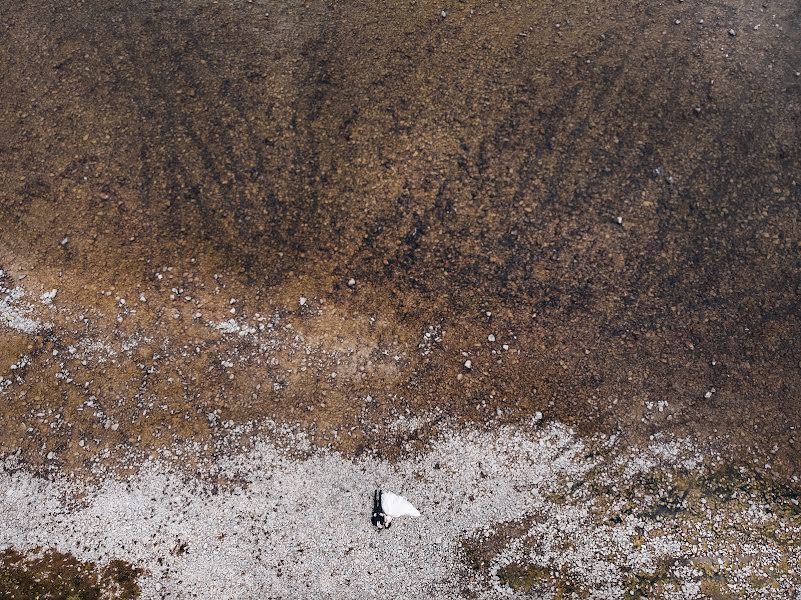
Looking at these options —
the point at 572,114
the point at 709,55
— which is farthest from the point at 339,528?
the point at 709,55

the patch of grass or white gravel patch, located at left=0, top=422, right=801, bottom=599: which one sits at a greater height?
white gravel patch, located at left=0, top=422, right=801, bottom=599

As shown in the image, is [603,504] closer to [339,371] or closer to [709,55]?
[339,371]

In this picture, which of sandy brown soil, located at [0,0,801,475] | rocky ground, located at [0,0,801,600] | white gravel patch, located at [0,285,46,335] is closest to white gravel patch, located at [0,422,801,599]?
rocky ground, located at [0,0,801,600]

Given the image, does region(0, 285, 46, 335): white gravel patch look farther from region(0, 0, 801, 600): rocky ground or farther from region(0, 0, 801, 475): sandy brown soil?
region(0, 0, 801, 475): sandy brown soil

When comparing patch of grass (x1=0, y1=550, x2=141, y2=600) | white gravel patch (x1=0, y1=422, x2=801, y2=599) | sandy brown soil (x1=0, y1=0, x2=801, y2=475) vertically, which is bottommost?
patch of grass (x1=0, y1=550, x2=141, y2=600)

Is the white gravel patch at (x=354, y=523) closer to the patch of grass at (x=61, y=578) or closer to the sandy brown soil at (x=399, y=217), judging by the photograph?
the patch of grass at (x=61, y=578)

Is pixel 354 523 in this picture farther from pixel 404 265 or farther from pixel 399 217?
pixel 399 217
